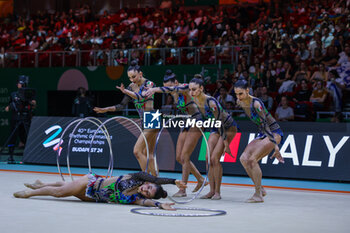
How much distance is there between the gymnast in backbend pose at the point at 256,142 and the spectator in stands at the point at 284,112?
5266 millimetres

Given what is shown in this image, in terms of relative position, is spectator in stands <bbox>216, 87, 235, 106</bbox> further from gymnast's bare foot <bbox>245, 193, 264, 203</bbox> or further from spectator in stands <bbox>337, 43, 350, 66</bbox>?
gymnast's bare foot <bbox>245, 193, 264, 203</bbox>

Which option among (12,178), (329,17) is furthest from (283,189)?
(329,17)

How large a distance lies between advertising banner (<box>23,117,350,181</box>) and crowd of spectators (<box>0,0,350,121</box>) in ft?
5.76

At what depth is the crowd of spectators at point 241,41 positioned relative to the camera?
15.5 meters

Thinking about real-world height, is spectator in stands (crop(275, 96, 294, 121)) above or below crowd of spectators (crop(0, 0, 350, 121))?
below

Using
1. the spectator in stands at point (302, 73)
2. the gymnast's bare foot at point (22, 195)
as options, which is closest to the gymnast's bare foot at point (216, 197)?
the gymnast's bare foot at point (22, 195)

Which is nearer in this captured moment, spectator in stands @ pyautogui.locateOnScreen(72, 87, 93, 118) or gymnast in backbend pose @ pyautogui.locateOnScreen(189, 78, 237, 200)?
gymnast in backbend pose @ pyautogui.locateOnScreen(189, 78, 237, 200)

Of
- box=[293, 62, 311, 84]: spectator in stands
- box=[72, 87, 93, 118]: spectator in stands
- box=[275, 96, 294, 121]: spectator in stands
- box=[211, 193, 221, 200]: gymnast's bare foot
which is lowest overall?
box=[211, 193, 221, 200]: gymnast's bare foot

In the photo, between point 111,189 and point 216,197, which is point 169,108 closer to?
point 216,197

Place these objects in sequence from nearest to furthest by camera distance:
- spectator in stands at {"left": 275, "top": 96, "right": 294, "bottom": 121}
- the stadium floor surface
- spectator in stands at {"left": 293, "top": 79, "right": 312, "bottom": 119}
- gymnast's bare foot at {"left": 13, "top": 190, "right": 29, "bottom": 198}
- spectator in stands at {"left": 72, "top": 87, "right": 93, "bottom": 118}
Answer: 1. the stadium floor surface
2. gymnast's bare foot at {"left": 13, "top": 190, "right": 29, "bottom": 198}
3. spectator in stands at {"left": 275, "top": 96, "right": 294, "bottom": 121}
4. spectator in stands at {"left": 293, "top": 79, "right": 312, "bottom": 119}
5. spectator in stands at {"left": 72, "top": 87, "right": 93, "bottom": 118}

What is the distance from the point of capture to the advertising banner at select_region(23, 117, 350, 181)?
40.8ft

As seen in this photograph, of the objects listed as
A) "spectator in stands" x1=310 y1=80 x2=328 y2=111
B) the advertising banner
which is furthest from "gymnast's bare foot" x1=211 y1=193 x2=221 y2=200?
"spectator in stands" x1=310 y1=80 x2=328 y2=111

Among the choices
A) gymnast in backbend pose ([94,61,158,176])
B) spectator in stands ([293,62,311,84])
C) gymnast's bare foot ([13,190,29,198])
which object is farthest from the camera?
spectator in stands ([293,62,311,84])

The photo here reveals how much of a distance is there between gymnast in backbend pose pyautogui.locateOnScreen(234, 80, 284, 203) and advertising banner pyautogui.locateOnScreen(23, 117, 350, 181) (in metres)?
3.52
